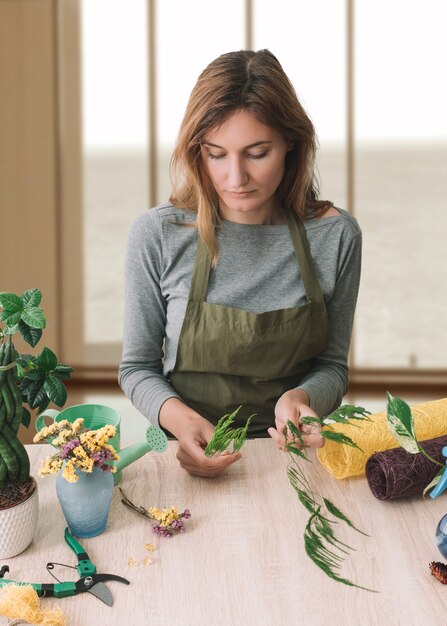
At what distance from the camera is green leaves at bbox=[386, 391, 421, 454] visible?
121 centimetres

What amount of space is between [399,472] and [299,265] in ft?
2.34

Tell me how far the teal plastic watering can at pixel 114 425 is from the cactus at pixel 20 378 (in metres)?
0.13

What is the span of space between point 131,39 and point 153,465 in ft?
12.0

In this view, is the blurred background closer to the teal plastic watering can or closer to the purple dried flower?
the teal plastic watering can

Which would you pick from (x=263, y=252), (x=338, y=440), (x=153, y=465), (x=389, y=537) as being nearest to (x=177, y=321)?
(x=263, y=252)

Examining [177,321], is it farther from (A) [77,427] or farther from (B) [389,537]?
(B) [389,537]

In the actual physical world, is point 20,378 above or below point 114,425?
above

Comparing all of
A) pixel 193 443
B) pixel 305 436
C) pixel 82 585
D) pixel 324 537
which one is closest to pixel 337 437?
pixel 305 436

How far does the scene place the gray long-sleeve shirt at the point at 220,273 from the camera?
1994 mm

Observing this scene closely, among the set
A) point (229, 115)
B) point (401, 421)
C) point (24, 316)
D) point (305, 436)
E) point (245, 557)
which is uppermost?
point (229, 115)

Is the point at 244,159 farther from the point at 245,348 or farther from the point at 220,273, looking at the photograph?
the point at 245,348

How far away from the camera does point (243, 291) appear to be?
199cm

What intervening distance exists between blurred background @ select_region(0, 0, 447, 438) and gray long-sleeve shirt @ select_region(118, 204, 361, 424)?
252 cm

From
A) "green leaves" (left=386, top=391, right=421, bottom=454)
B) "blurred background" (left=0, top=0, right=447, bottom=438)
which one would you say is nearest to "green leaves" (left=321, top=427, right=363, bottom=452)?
"green leaves" (left=386, top=391, right=421, bottom=454)
